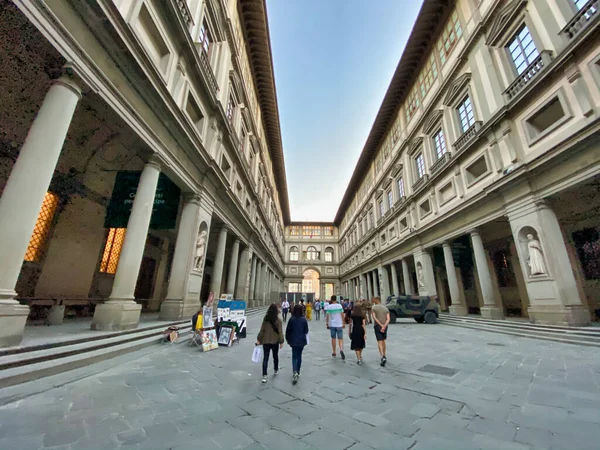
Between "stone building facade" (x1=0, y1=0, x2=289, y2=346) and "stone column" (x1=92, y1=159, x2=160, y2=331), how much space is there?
29mm

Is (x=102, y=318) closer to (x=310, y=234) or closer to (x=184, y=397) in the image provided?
(x=184, y=397)

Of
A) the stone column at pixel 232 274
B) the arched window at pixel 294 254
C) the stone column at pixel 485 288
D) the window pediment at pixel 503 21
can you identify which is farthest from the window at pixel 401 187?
the arched window at pixel 294 254

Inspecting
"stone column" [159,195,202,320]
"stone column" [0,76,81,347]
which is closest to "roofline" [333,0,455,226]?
"stone column" [159,195,202,320]

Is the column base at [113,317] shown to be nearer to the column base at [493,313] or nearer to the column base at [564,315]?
the column base at [564,315]

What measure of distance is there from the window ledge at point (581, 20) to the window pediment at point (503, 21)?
3244mm

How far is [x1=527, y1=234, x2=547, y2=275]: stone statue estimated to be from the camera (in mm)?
9832

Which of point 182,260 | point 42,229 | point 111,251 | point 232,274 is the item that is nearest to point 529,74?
point 182,260

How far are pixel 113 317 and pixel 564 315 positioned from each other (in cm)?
1457

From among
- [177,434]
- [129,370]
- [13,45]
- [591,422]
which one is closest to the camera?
[177,434]

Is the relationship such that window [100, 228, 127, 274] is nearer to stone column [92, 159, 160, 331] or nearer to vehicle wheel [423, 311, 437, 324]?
stone column [92, 159, 160, 331]

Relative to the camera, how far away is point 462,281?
760 inches

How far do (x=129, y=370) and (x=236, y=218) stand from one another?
12.3m

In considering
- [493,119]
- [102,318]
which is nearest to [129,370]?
[102,318]

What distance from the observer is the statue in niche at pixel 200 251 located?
10.4 meters
